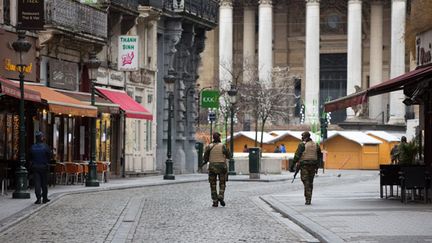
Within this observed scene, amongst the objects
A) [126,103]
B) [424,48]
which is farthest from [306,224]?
[126,103]

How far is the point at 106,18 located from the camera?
4862 cm

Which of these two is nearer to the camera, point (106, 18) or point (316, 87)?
point (106, 18)

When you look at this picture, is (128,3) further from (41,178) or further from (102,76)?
(41,178)

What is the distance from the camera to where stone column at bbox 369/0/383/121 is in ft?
353

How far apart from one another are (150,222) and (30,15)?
13.6 metres

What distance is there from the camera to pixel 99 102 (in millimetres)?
46031

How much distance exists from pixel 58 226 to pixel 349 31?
8335 centimetres

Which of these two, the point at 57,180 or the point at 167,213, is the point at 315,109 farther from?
the point at 167,213

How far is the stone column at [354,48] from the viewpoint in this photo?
10281cm

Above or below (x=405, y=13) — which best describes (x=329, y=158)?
below

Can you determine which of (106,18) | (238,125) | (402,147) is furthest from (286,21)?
(402,147)

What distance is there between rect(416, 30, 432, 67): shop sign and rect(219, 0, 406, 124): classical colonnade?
6479 cm

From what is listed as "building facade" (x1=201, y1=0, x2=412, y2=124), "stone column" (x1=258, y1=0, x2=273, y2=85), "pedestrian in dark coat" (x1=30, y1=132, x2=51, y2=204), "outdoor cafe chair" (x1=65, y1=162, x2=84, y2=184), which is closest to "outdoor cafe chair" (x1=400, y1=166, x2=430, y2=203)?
"pedestrian in dark coat" (x1=30, y1=132, x2=51, y2=204)

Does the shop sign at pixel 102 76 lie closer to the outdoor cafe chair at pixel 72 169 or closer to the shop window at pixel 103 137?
the shop window at pixel 103 137
